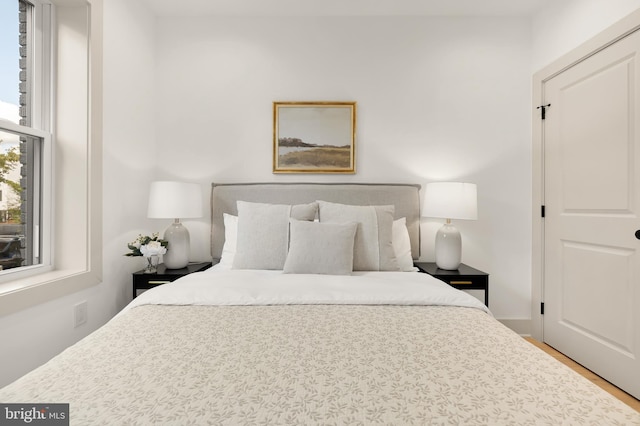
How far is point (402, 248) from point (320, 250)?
0.78m

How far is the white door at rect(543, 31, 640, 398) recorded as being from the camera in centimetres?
195

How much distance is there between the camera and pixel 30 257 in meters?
1.82

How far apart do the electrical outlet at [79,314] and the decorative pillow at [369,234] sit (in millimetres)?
1571

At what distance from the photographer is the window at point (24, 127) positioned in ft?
5.49

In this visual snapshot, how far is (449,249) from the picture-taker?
2443 millimetres

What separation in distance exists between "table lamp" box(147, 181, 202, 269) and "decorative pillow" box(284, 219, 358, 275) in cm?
93

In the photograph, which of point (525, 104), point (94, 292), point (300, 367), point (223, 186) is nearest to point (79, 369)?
point (300, 367)

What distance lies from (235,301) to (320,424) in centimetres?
91

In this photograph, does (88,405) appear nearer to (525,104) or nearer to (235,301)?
(235,301)

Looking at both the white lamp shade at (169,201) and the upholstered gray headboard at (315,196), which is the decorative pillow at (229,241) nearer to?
the upholstered gray headboard at (315,196)

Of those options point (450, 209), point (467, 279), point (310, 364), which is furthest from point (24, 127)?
point (467, 279)

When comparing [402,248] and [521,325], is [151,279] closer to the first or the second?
[402,248]

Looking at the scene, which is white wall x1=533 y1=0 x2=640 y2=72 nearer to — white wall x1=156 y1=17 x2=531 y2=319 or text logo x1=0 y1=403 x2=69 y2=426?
white wall x1=156 y1=17 x2=531 y2=319

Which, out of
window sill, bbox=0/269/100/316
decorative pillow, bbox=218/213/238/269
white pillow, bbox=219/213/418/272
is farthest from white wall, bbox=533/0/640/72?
window sill, bbox=0/269/100/316
